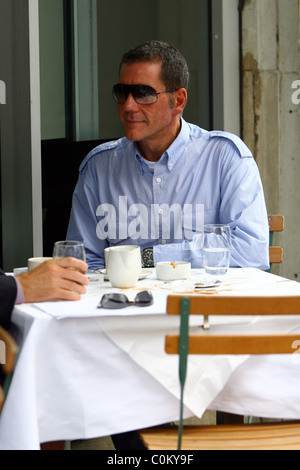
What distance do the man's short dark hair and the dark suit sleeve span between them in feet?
4.85

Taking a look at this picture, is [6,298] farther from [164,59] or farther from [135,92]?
[164,59]

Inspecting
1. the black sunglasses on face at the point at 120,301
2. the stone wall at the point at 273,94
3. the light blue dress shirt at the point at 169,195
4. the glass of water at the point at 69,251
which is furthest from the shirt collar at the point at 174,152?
the stone wall at the point at 273,94

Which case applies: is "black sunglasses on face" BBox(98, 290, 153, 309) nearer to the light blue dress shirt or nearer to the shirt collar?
the light blue dress shirt

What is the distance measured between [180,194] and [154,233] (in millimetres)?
209

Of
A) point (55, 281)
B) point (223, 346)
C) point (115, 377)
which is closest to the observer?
point (223, 346)

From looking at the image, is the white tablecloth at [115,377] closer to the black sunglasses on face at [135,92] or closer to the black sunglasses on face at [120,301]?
the black sunglasses on face at [120,301]

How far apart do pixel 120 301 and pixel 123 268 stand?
269 millimetres

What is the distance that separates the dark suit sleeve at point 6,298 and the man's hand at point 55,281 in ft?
0.11

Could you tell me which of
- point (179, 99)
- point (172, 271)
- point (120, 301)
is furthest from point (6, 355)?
point (179, 99)

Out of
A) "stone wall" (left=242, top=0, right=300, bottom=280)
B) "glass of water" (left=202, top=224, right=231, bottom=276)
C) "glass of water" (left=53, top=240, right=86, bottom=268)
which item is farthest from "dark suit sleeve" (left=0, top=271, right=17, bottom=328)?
"stone wall" (left=242, top=0, right=300, bottom=280)

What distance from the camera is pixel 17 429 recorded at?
59.4 inches

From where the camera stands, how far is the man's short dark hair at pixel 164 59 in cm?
286

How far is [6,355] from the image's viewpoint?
1532 mm
